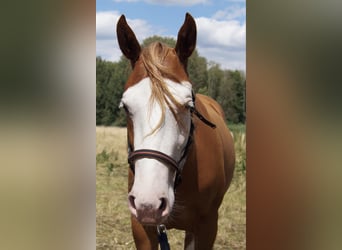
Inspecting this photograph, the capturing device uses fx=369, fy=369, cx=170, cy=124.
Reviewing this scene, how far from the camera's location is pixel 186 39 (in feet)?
2.47

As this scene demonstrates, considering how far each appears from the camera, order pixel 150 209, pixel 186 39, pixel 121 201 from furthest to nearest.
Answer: pixel 121 201
pixel 186 39
pixel 150 209

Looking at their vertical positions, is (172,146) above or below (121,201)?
above

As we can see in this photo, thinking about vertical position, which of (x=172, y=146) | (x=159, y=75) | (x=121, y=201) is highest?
(x=159, y=75)

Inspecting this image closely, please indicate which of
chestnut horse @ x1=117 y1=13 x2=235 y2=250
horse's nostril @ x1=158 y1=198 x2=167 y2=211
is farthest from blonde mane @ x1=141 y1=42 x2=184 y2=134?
horse's nostril @ x1=158 y1=198 x2=167 y2=211

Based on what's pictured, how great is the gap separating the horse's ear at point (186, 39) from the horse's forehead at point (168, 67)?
0.6 inches

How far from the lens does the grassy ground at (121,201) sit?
0.84m

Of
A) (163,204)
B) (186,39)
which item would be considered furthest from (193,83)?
(163,204)

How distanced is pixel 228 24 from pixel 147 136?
1.13ft

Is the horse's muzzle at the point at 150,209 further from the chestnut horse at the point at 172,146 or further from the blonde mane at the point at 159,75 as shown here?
the blonde mane at the point at 159,75

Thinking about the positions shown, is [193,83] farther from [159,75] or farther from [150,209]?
[150,209]

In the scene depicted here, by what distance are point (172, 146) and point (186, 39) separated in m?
0.23

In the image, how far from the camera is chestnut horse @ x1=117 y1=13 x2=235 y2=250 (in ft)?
2.13
